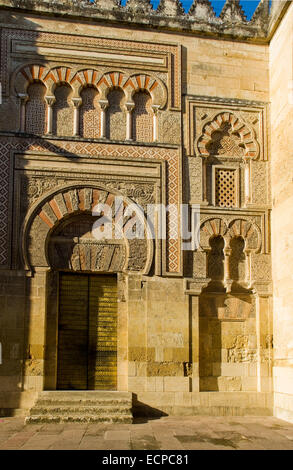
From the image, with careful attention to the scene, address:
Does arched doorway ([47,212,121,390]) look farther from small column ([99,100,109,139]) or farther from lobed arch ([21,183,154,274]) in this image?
small column ([99,100,109,139])

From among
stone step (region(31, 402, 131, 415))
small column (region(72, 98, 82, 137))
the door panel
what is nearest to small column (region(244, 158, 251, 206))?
small column (region(72, 98, 82, 137))

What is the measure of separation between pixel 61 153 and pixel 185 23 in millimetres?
2839

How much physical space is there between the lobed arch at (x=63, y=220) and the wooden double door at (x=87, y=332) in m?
0.46

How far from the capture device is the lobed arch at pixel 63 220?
26.6 ft

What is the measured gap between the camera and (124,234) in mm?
8391

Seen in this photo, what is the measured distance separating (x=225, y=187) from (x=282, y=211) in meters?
1.02

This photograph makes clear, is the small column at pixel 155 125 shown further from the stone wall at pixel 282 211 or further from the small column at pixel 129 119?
the stone wall at pixel 282 211

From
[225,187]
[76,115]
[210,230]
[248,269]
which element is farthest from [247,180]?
[76,115]

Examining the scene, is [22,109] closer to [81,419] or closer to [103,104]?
[103,104]

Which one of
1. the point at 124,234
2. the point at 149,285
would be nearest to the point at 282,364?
the point at 149,285

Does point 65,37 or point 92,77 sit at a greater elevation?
point 65,37

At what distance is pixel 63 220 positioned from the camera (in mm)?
8344

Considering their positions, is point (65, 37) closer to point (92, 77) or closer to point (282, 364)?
point (92, 77)

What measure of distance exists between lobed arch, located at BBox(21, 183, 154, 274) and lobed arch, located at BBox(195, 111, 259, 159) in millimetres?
1561
